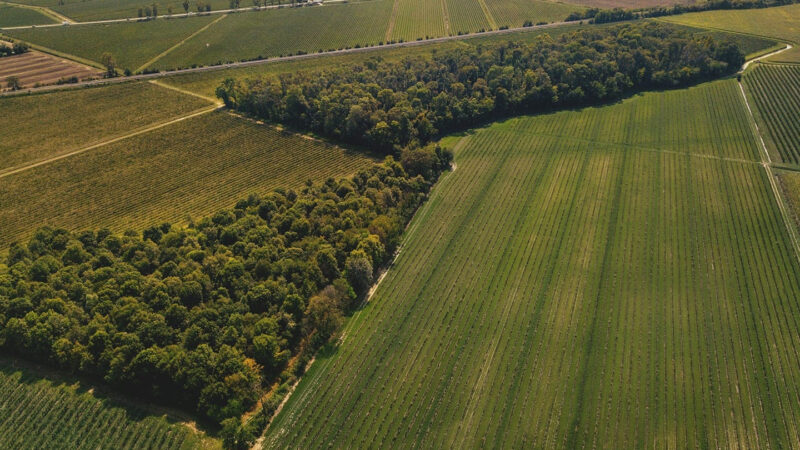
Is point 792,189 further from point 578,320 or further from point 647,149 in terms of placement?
point 578,320

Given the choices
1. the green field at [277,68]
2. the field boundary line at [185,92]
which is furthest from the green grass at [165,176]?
the green field at [277,68]

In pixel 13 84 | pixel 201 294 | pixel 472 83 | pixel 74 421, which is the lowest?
pixel 74 421

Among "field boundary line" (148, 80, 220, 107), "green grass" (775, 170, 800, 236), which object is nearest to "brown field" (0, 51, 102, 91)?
"field boundary line" (148, 80, 220, 107)

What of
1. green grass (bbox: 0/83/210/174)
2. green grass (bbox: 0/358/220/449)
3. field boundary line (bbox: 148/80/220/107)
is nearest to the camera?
green grass (bbox: 0/358/220/449)

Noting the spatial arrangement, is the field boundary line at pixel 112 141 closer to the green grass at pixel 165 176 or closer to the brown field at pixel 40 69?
the green grass at pixel 165 176

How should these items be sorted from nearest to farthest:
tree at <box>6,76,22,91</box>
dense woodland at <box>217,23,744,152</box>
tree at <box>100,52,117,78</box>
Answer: dense woodland at <box>217,23,744,152</box>, tree at <box>6,76,22,91</box>, tree at <box>100,52,117,78</box>

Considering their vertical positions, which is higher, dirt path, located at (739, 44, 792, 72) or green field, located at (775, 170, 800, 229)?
dirt path, located at (739, 44, 792, 72)

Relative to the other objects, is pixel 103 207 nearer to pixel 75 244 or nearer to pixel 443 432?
pixel 75 244

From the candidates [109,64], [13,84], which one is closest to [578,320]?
[109,64]

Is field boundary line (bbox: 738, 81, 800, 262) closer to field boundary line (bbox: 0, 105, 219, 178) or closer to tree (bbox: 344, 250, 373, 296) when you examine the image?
tree (bbox: 344, 250, 373, 296)
